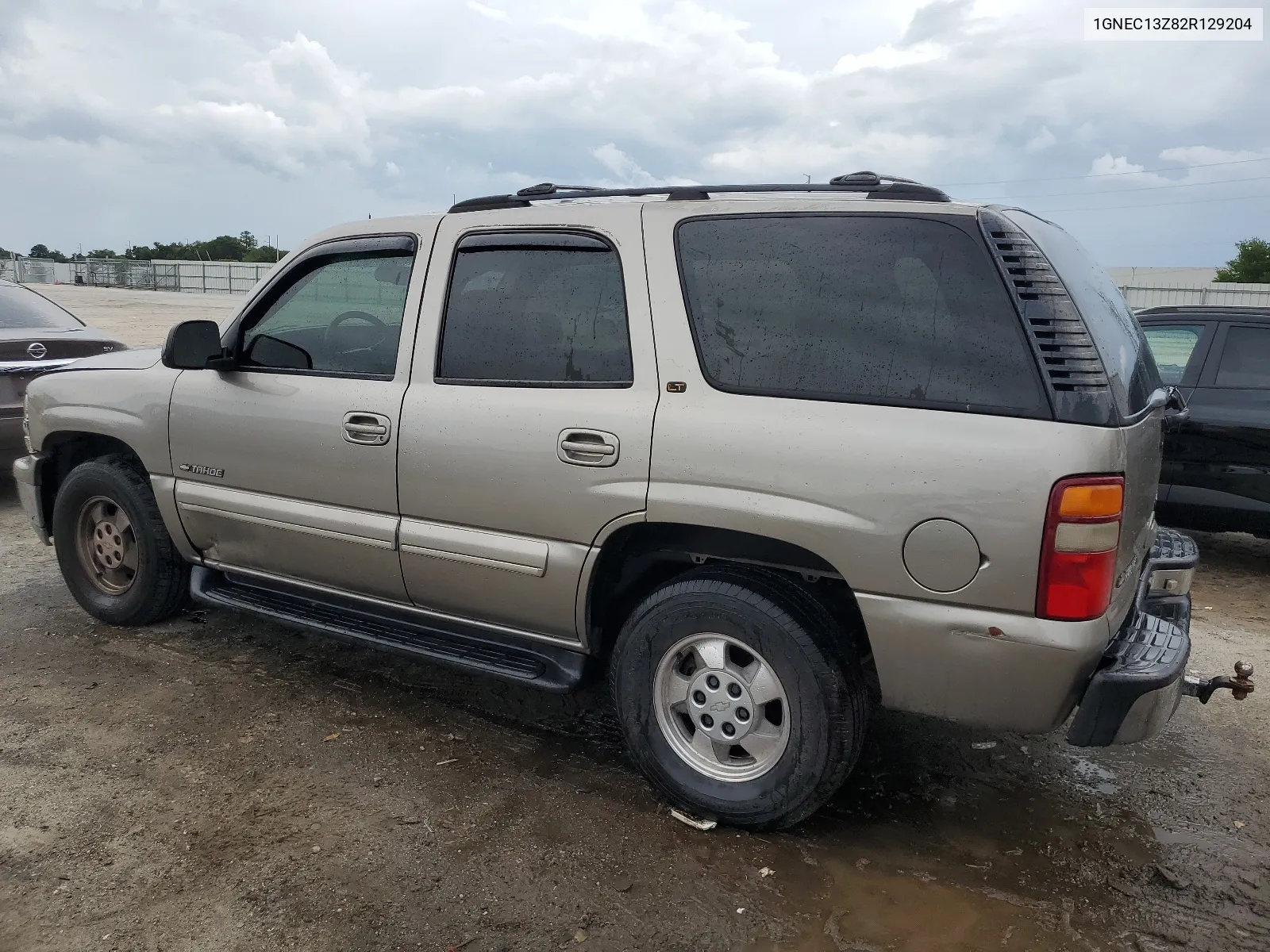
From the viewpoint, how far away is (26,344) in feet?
→ 23.6

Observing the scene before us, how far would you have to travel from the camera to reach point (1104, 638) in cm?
274

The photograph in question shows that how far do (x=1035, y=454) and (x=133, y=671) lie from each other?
380 centimetres

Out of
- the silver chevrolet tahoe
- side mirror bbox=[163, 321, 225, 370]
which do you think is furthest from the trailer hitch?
side mirror bbox=[163, 321, 225, 370]

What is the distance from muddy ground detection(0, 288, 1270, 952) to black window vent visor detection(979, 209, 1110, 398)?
56.9 inches

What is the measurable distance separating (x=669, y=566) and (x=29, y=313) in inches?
259

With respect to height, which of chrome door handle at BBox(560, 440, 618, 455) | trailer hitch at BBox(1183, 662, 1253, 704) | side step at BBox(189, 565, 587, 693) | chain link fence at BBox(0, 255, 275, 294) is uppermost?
chain link fence at BBox(0, 255, 275, 294)

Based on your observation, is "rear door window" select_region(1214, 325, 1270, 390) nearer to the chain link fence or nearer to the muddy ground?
the muddy ground

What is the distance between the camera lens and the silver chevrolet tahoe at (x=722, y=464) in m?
2.70

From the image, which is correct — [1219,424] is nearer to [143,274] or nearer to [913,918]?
[913,918]

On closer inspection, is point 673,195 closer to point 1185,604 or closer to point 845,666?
point 845,666

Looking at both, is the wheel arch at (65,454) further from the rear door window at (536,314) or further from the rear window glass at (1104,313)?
the rear window glass at (1104,313)

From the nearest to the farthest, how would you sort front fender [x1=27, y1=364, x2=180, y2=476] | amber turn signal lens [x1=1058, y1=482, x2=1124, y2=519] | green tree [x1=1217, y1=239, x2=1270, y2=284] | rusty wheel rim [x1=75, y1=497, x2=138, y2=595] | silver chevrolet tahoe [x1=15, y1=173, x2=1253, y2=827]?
1. amber turn signal lens [x1=1058, y1=482, x2=1124, y2=519]
2. silver chevrolet tahoe [x1=15, y1=173, x2=1253, y2=827]
3. front fender [x1=27, y1=364, x2=180, y2=476]
4. rusty wheel rim [x1=75, y1=497, x2=138, y2=595]
5. green tree [x1=1217, y1=239, x2=1270, y2=284]

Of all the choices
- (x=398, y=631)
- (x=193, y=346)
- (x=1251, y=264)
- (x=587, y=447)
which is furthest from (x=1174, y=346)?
(x=1251, y=264)

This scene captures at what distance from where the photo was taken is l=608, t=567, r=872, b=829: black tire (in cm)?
297
